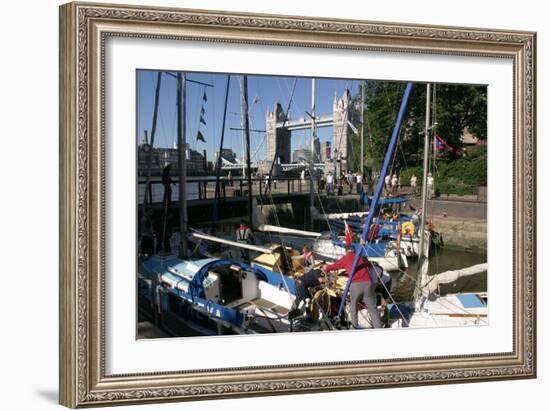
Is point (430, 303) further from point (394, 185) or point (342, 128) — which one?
point (342, 128)

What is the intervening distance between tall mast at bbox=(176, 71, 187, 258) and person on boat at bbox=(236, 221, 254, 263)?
0.90 feet

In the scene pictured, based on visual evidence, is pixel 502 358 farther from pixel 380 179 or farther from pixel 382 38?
pixel 382 38

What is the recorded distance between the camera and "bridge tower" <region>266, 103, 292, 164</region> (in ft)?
12.5

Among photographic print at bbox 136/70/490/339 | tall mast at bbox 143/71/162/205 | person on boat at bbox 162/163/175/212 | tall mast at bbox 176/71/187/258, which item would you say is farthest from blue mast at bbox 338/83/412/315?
tall mast at bbox 143/71/162/205

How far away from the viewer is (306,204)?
389 centimetres

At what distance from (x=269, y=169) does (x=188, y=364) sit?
1016 millimetres

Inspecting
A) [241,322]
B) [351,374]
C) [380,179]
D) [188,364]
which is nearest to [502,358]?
[351,374]

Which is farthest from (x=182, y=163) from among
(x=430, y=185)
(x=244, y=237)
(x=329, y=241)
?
(x=430, y=185)

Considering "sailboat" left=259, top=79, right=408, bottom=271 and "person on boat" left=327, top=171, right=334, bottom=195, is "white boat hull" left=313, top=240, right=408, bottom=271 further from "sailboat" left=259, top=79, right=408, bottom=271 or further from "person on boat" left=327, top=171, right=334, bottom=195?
"person on boat" left=327, top=171, right=334, bottom=195

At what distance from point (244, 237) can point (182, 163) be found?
481 mm

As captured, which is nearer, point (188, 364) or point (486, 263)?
point (188, 364)

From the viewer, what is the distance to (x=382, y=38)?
12.8 ft

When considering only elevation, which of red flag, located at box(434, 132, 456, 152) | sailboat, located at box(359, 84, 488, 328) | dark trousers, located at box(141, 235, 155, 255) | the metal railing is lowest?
sailboat, located at box(359, 84, 488, 328)

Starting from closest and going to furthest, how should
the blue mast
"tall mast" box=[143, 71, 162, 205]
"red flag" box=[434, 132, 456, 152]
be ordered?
1. "tall mast" box=[143, 71, 162, 205]
2. the blue mast
3. "red flag" box=[434, 132, 456, 152]
